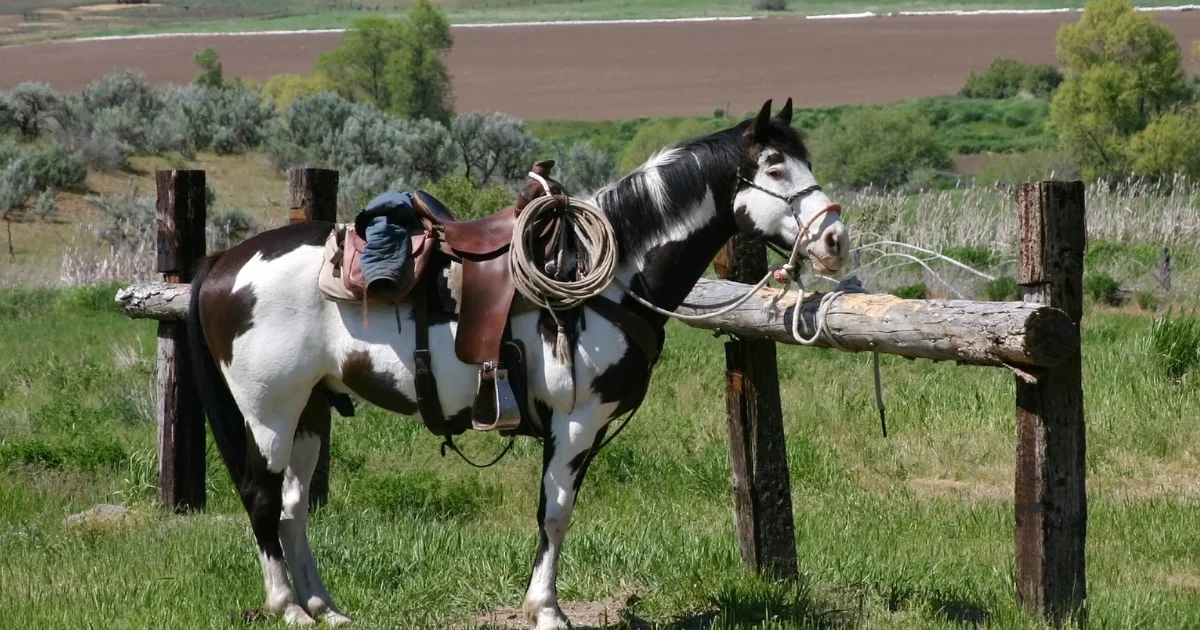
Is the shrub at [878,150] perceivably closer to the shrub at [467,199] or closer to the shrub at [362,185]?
the shrub at [362,185]

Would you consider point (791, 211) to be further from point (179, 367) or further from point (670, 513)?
point (179, 367)

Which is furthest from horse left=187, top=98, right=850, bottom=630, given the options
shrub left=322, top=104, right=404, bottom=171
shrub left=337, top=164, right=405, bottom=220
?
shrub left=322, top=104, right=404, bottom=171

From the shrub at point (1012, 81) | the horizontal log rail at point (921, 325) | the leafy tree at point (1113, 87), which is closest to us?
the horizontal log rail at point (921, 325)

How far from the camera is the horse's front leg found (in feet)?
16.3

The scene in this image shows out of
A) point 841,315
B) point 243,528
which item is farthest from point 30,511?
point 841,315

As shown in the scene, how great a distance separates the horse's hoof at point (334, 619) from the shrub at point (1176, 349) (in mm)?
7736

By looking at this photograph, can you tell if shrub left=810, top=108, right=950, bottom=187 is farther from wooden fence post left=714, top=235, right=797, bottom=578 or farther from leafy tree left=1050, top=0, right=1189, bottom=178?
wooden fence post left=714, top=235, right=797, bottom=578

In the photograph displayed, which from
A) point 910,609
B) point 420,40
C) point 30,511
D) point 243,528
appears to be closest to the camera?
point 910,609

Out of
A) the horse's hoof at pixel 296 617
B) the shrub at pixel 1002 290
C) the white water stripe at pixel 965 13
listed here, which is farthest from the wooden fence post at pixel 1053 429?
the white water stripe at pixel 965 13

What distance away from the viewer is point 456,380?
5000mm

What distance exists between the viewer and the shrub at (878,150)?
3753 cm

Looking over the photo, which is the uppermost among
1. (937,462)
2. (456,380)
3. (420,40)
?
(420,40)

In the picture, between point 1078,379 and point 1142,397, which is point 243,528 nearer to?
point 1078,379

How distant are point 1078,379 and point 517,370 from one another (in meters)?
2.12
